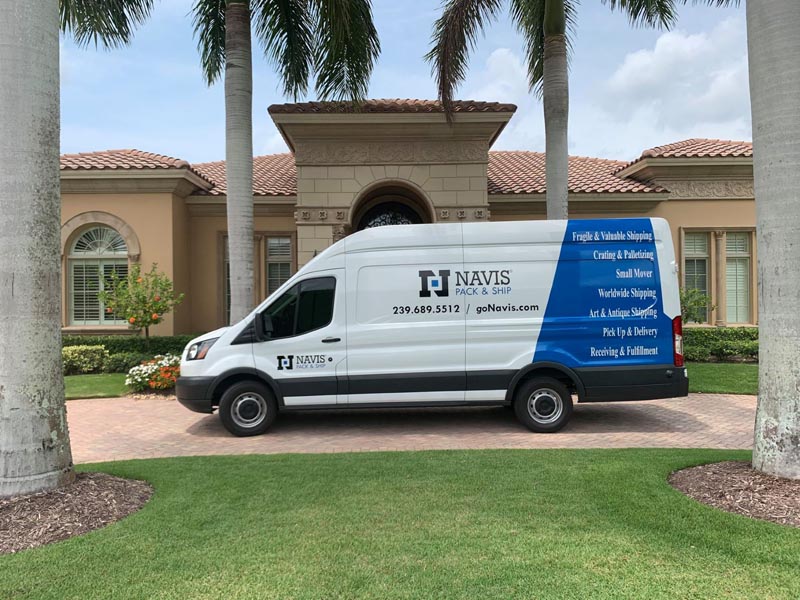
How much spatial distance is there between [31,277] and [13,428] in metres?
1.20

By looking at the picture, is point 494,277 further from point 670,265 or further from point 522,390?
point 670,265

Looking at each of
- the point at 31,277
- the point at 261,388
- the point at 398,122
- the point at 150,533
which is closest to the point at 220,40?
the point at 398,122

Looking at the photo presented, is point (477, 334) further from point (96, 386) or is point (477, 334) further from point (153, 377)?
point (96, 386)

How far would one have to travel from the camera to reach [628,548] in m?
3.61

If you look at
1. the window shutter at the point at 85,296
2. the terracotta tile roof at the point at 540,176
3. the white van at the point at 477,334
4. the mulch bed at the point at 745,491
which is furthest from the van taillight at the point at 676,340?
the window shutter at the point at 85,296

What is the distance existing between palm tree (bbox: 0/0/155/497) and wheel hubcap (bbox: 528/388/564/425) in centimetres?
554

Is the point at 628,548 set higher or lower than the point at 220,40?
lower

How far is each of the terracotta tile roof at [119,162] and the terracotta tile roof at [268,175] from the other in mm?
1480

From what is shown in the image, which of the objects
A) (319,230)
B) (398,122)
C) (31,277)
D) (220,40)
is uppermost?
(220,40)

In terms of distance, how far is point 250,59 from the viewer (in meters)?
10.2

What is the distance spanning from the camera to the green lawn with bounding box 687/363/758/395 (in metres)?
10.4

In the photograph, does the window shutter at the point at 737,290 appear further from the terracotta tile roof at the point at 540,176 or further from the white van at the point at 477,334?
the white van at the point at 477,334

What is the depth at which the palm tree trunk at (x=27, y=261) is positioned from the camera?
13.7ft

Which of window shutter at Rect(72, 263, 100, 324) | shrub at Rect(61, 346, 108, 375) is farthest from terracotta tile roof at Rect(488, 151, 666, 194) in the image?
window shutter at Rect(72, 263, 100, 324)
